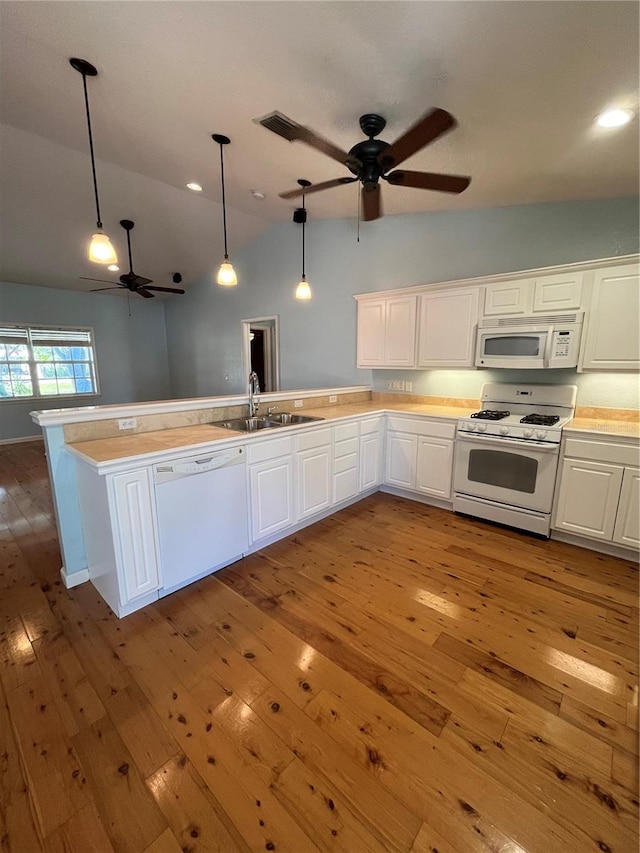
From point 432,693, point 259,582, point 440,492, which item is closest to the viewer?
point 432,693

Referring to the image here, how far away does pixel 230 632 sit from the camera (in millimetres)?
1934

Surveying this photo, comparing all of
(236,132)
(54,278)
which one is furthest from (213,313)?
(236,132)

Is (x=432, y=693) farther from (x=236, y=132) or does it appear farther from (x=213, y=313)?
(x=213, y=313)

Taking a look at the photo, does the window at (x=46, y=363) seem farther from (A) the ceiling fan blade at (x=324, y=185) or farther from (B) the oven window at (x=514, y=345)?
(B) the oven window at (x=514, y=345)

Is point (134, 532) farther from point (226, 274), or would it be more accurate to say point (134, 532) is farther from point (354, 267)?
point (354, 267)

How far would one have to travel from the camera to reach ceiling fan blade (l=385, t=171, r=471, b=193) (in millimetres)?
2035

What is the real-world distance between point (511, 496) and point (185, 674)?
267cm

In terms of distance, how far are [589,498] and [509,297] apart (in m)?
1.73

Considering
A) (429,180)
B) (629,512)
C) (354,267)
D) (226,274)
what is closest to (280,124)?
(429,180)

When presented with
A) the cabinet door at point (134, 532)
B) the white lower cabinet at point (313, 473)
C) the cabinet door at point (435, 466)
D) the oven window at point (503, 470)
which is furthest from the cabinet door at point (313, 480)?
the oven window at point (503, 470)

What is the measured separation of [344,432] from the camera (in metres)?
3.26

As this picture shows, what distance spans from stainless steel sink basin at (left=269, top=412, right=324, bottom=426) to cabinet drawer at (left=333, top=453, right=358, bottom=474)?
0.46m

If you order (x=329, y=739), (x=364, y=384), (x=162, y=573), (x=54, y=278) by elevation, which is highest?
(x=54, y=278)

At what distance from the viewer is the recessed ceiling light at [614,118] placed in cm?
173
